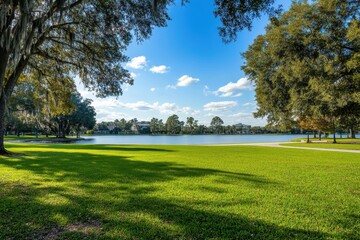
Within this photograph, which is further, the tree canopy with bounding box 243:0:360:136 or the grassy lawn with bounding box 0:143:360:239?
the tree canopy with bounding box 243:0:360:136

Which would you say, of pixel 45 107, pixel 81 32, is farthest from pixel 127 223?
pixel 45 107

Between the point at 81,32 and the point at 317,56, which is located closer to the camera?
the point at 81,32

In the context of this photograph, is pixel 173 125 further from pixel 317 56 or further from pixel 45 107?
pixel 317 56

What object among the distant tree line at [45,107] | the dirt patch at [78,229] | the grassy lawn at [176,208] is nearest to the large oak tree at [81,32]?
the distant tree line at [45,107]

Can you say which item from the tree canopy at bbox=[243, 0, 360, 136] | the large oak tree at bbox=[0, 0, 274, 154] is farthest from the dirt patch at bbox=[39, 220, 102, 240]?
the tree canopy at bbox=[243, 0, 360, 136]

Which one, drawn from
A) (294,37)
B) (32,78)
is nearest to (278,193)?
(294,37)

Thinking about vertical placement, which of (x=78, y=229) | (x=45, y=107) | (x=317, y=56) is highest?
(x=317, y=56)

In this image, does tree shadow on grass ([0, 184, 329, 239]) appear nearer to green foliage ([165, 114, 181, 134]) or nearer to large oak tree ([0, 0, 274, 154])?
large oak tree ([0, 0, 274, 154])

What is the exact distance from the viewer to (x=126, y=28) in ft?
35.6

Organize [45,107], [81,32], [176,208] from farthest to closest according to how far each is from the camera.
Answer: [45,107] < [81,32] < [176,208]

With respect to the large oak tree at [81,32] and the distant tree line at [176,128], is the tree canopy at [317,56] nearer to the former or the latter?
the large oak tree at [81,32]

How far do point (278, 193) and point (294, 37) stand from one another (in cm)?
1330

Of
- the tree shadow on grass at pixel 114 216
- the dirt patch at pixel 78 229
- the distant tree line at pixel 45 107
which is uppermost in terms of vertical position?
the distant tree line at pixel 45 107

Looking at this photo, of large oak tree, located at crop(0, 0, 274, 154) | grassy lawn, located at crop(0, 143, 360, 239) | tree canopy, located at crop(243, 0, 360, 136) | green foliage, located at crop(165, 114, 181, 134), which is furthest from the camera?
green foliage, located at crop(165, 114, 181, 134)
